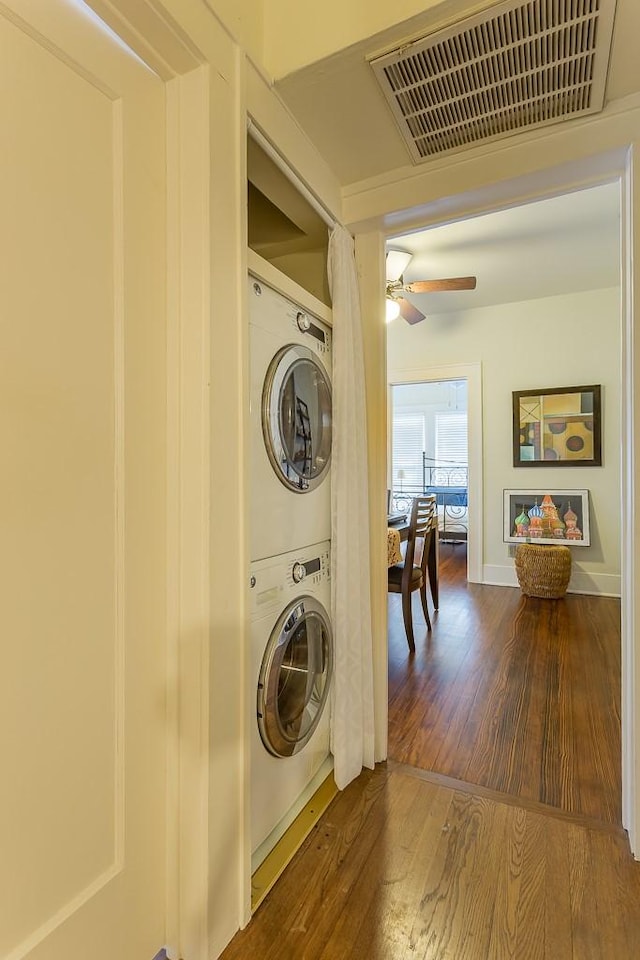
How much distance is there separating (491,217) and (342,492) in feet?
7.13

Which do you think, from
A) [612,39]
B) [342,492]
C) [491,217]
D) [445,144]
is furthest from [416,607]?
[612,39]

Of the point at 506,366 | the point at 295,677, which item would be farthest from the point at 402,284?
the point at 295,677

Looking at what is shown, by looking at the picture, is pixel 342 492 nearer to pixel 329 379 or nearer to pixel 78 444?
pixel 329 379

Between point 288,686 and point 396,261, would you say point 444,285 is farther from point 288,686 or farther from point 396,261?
point 288,686

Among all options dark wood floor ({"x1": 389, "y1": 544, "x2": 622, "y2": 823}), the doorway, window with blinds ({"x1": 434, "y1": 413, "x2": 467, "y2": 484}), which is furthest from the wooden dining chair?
window with blinds ({"x1": 434, "y1": 413, "x2": 467, "y2": 484})

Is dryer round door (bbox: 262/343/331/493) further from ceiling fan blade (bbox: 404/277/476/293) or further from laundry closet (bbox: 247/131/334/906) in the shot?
ceiling fan blade (bbox: 404/277/476/293)

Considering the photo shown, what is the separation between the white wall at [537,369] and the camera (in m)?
4.05

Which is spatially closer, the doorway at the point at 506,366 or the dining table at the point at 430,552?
the dining table at the point at 430,552

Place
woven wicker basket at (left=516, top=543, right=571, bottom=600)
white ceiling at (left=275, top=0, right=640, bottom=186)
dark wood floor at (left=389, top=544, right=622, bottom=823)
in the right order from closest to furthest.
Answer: white ceiling at (left=275, top=0, right=640, bottom=186), dark wood floor at (left=389, top=544, right=622, bottom=823), woven wicker basket at (left=516, top=543, right=571, bottom=600)

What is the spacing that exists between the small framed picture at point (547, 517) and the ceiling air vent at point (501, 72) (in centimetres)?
347

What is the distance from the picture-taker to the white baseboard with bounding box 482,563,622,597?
13.2 feet

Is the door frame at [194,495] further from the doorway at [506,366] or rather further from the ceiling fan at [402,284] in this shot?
the doorway at [506,366]

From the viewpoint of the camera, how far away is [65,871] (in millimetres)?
841

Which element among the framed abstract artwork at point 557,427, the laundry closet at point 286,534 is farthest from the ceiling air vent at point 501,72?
the framed abstract artwork at point 557,427
